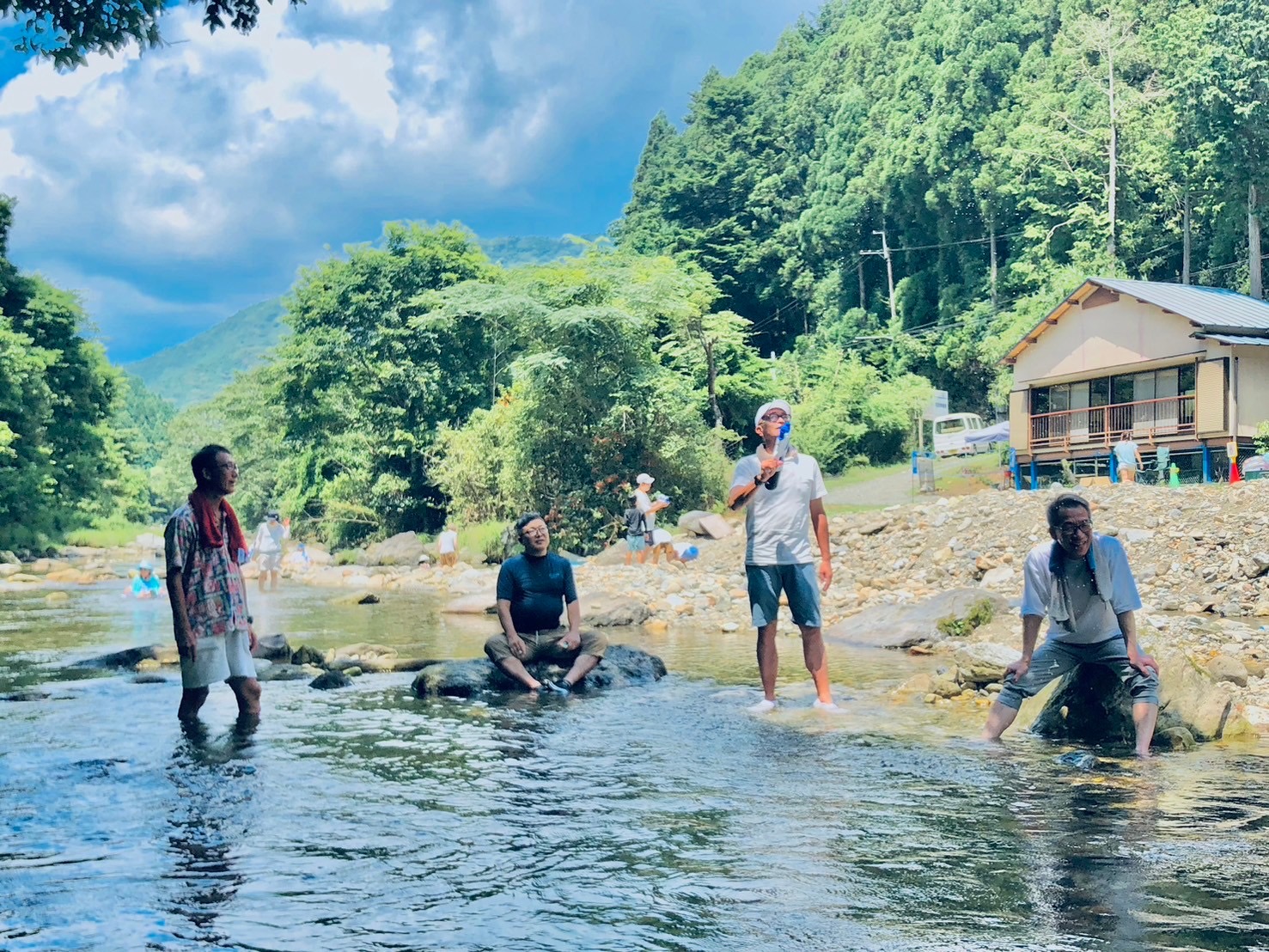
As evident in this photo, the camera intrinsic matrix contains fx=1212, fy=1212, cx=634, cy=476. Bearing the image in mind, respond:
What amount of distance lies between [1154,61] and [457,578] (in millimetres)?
37970

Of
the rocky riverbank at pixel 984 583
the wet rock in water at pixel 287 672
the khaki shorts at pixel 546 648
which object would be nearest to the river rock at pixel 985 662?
the rocky riverbank at pixel 984 583

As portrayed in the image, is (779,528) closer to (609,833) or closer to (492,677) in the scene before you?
(492,677)

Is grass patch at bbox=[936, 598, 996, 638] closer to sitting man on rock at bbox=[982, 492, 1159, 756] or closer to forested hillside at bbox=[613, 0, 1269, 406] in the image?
sitting man on rock at bbox=[982, 492, 1159, 756]

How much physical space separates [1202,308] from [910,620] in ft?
81.5

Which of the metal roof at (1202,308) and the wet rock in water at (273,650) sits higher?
the metal roof at (1202,308)

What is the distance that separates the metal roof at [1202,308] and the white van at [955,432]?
997 centimetres

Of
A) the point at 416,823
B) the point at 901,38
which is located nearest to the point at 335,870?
the point at 416,823

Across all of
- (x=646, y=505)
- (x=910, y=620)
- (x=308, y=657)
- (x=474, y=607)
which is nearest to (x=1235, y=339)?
(x=646, y=505)

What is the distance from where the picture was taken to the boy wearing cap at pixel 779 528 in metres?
8.42

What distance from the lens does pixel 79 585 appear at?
97.1ft

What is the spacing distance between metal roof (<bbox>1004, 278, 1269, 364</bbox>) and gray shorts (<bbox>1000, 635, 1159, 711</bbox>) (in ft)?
93.3

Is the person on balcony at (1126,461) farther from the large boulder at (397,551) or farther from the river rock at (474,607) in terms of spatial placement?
the large boulder at (397,551)

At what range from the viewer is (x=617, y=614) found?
55.8 ft

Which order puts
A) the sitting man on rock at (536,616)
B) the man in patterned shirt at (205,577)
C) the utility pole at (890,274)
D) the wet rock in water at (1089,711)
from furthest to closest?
the utility pole at (890,274) < the sitting man on rock at (536,616) < the man in patterned shirt at (205,577) < the wet rock in water at (1089,711)
